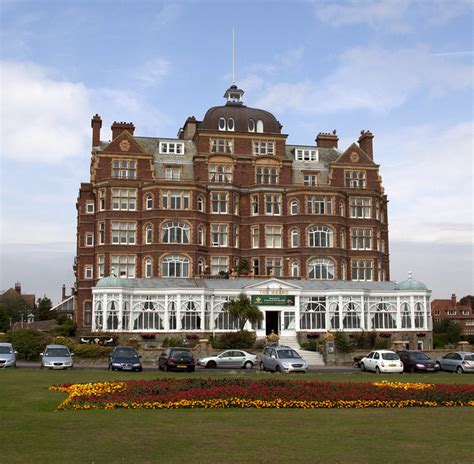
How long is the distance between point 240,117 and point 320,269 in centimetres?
1848

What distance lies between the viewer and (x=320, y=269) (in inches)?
2653

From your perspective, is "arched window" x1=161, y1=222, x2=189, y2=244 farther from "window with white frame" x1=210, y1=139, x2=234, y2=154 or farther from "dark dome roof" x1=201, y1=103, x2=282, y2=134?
"dark dome roof" x1=201, y1=103, x2=282, y2=134

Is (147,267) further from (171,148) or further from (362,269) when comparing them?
(362,269)

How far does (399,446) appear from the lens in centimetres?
1438

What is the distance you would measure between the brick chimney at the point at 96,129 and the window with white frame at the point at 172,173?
30.0 ft

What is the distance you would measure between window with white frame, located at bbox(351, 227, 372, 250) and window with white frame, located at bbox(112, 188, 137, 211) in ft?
73.0

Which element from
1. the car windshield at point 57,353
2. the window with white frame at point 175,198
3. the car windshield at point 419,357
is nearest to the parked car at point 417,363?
the car windshield at point 419,357

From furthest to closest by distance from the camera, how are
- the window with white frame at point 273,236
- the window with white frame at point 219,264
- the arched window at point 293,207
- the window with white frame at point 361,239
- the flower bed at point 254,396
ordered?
the window with white frame at point 361,239 → the arched window at point 293,207 → the window with white frame at point 273,236 → the window with white frame at point 219,264 → the flower bed at point 254,396

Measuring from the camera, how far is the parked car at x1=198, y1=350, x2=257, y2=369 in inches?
1704

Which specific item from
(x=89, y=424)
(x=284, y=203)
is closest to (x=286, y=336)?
(x=284, y=203)

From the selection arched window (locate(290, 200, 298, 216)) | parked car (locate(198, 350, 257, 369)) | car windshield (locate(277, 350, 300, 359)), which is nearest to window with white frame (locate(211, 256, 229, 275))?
arched window (locate(290, 200, 298, 216))

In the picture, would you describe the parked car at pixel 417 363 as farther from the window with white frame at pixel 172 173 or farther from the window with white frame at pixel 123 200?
the window with white frame at pixel 172 173

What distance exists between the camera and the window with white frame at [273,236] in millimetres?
69000

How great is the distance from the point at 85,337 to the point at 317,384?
32121 mm
